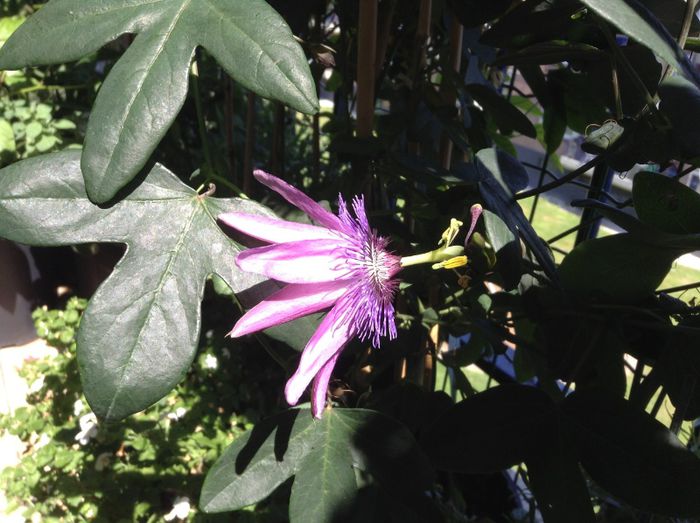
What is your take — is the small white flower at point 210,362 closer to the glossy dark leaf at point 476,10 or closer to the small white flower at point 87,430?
the small white flower at point 87,430

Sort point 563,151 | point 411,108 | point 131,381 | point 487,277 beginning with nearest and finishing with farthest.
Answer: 1. point 131,381
2. point 487,277
3. point 411,108
4. point 563,151

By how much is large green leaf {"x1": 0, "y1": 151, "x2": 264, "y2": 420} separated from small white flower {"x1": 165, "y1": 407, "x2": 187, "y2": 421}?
885 mm

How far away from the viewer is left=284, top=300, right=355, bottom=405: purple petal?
409 mm

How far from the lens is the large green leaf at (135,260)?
1.35ft

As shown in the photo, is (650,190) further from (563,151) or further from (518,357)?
(563,151)

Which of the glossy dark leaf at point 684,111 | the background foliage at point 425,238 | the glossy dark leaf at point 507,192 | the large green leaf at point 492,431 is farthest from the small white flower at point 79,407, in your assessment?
the glossy dark leaf at point 684,111

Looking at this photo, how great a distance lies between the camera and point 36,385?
4.71ft

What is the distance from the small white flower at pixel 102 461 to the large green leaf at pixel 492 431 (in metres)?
0.84

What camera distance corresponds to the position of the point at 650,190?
1.58 ft

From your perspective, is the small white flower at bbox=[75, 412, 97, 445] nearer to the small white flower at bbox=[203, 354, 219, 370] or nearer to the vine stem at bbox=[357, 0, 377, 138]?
the small white flower at bbox=[203, 354, 219, 370]

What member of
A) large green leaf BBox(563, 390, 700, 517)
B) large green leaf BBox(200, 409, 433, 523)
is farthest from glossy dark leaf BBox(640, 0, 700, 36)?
large green leaf BBox(200, 409, 433, 523)

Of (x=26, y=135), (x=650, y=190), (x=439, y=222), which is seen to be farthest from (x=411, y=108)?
(x=26, y=135)

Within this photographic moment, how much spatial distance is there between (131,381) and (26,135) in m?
1.24

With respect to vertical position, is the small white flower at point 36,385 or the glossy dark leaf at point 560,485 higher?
the glossy dark leaf at point 560,485
